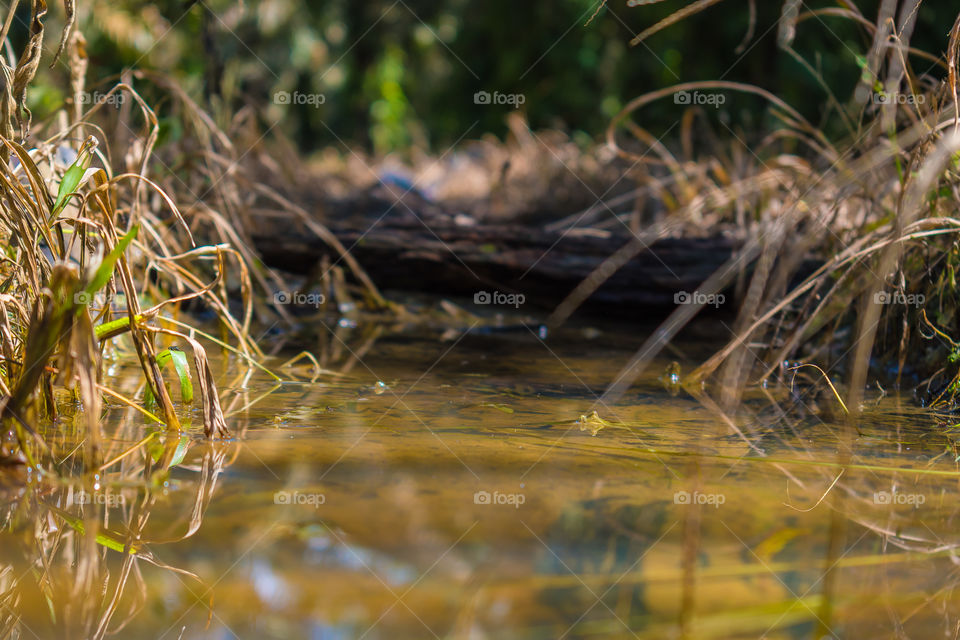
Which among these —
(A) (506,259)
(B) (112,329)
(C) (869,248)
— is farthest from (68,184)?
(A) (506,259)

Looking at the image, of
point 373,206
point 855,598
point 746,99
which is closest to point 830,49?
point 746,99

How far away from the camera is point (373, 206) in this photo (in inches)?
157

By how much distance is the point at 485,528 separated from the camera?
0.97 meters

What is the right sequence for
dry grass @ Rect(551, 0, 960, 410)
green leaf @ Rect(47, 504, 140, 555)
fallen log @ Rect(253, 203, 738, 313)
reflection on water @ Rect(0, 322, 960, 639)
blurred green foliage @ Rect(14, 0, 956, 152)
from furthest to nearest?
blurred green foliage @ Rect(14, 0, 956, 152) < fallen log @ Rect(253, 203, 738, 313) < dry grass @ Rect(551, 0, 960, 410) < green leaf @ Rect(47, 504, 140, 555) < reflection on water @ Rect(0, 322, 960, 639)

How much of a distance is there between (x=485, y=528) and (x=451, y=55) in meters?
9.55

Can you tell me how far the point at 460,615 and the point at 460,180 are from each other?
18.6 feet

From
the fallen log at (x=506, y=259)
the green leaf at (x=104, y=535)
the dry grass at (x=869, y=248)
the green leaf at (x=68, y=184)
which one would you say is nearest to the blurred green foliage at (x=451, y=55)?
the dry grass at (x=869, y=248)

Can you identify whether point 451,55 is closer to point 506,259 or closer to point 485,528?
point 506,259

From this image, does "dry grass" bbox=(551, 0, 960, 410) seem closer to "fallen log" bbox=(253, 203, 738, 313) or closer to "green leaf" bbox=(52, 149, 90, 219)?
"fallen log" bbox=(253, 203, 738, 313)

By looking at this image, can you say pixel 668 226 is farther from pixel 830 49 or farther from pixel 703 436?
pixel 830 49

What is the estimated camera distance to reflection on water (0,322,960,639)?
771 millimetres

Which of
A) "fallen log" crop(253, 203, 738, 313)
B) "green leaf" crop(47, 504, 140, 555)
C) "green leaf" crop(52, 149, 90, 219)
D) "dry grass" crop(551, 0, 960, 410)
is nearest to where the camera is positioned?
"green leaf" crop(47, 504, 140, 555)

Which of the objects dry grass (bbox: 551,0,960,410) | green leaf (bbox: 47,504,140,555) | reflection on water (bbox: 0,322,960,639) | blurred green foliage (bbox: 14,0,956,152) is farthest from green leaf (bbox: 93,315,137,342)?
blurred green foliage (bbox: 14,0,956,152)

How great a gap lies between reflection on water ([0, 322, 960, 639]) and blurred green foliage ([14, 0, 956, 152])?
126 centimetres
